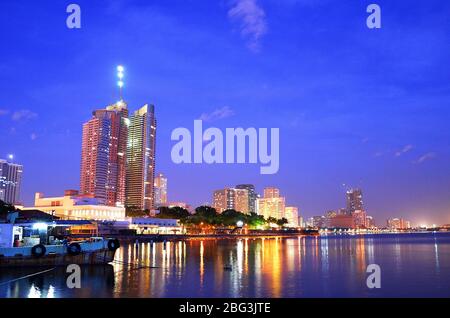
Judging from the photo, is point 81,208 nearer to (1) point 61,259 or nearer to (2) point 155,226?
(2) point 155,226

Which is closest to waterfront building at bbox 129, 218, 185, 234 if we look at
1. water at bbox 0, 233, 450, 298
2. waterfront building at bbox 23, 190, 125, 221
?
waterfront building at bbox 23, 190, 125, 221

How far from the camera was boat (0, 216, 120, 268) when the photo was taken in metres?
42.9

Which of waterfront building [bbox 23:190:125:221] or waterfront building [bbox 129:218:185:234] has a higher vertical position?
waterfront building [bbox 23:190:125:221]

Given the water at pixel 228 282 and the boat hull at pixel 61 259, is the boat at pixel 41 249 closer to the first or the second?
the boat hull at pixel 61 259

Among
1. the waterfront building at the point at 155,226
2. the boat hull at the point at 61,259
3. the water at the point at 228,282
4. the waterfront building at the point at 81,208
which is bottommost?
the water at the point at 228,282

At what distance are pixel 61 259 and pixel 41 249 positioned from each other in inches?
105

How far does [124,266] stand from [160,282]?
40.1ft

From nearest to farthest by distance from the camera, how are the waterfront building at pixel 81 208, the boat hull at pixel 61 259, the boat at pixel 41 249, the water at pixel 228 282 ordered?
the water at pixel 228 282, the boat hull at pixel 61 259, the boat at pixel 41 249, the waterfront building at pixel 81 208

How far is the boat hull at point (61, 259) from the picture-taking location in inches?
1682

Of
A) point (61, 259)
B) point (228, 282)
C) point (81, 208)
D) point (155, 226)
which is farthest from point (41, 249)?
point (155, 226)

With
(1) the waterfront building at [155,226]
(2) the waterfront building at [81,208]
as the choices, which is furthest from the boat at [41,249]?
(1) the waterfront building at [155,226]

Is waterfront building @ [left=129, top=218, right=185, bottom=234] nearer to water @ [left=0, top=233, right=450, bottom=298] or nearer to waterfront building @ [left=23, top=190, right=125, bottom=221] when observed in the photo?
waterfront building @ [left=23, top=190, right=125, bottom=221]
